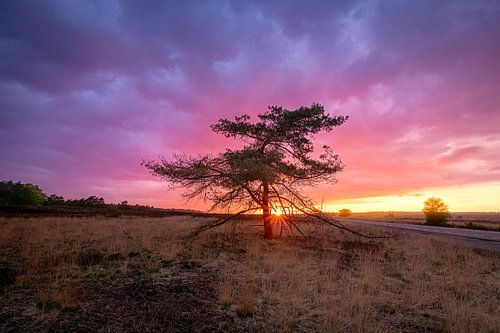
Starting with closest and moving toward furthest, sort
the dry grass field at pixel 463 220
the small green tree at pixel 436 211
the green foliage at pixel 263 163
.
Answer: the green foliage at pixel 263 163 → the dry grass field at pixel 463 220 → the small green tree at pixel 436 211

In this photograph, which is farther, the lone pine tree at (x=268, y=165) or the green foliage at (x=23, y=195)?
the green foliage at (x=23, y=195)

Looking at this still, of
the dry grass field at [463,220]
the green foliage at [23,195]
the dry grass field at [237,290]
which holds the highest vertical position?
the green foliage at [23,195]

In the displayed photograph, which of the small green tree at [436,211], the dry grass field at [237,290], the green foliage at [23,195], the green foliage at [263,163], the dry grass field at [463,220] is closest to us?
the dry grass field at [237,290]

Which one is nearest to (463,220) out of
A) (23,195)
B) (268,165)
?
(268,165)

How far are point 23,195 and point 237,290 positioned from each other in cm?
6200

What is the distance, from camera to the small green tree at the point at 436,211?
38.9 metres

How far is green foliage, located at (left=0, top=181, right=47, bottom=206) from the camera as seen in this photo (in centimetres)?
5359

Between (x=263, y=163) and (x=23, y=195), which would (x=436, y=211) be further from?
(x=23, y=195)

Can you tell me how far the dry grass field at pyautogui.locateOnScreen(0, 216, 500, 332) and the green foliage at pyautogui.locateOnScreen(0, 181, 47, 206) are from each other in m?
49.7

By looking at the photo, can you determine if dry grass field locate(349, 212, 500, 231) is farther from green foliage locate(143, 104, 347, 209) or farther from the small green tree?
green foliage locate(143, 104, 347, 209)

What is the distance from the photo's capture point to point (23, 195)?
5462 cm

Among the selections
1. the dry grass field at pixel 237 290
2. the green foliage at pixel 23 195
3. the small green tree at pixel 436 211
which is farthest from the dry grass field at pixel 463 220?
the green foliage at pixel 23 195

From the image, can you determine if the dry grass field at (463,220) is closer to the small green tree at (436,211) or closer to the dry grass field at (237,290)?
the small green tree at (436,211)

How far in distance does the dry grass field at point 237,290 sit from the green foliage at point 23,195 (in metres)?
49.7
